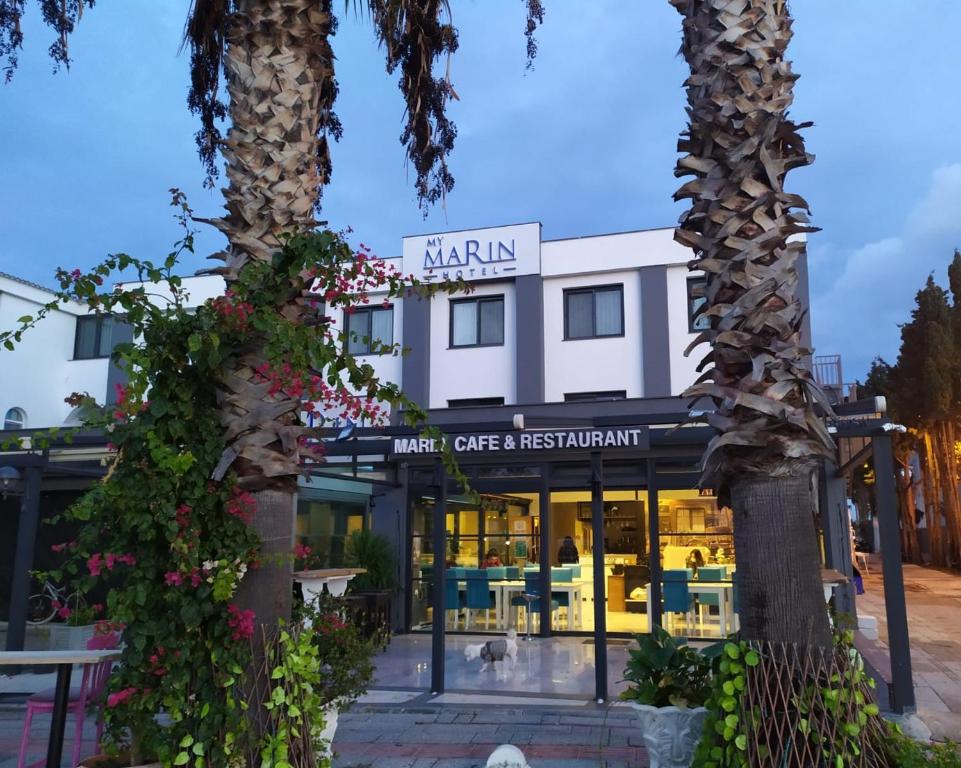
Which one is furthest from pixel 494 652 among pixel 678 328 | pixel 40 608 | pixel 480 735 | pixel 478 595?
pixel 40 608

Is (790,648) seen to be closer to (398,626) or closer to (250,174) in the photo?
(250,174)

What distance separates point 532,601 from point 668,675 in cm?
888

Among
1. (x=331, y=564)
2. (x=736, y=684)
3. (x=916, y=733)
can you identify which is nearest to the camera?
(x=736, y=684)

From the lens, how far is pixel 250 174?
463cm

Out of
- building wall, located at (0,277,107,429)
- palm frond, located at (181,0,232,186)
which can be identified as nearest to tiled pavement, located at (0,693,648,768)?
palm frond, located at (181,0,232,186)

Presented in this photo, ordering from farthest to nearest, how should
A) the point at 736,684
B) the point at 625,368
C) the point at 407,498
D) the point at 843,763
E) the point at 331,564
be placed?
the point at 625,368 < the point at 407,498 < the point at 331,564 < the point at 736,684 < the point at 843,763

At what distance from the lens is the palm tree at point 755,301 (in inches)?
148

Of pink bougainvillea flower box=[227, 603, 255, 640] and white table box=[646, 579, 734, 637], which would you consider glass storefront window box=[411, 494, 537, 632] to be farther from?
pink bougainvillea flower box=[227, 603, 255, 640]

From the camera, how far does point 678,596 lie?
1245 centimetres

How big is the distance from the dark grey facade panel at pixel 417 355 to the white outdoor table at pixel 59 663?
1344 centimetres

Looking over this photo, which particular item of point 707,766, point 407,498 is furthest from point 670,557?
point 707,766

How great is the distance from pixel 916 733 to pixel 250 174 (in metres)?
6.61

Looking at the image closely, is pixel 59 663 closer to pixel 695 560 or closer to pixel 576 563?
pixel 695 560

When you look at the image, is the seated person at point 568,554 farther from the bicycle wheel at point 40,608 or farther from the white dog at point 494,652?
the bicycle wheel at point 40,608
